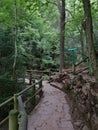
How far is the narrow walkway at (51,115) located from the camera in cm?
536

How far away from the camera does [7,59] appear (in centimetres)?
887

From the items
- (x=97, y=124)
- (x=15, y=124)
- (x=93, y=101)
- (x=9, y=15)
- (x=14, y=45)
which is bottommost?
(x=97, y=124)

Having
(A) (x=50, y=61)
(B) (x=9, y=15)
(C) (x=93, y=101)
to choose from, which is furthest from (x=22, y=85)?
(A) (x=50, y=61)

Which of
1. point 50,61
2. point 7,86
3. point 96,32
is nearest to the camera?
point 7,86

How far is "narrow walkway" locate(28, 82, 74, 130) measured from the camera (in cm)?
536

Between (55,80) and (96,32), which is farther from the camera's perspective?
(96,32)

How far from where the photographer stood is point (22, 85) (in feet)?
30.2

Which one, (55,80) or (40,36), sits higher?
(40,36)

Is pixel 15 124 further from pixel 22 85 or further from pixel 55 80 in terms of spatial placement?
pixel 55 80

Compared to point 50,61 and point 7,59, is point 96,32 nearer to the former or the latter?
point 50,61

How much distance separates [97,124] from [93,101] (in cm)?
69

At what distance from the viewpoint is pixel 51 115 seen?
20.6ft

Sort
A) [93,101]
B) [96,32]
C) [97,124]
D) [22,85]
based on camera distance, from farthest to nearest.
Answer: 1. [96,32]
2. [22,85]
3. [93,101]
4. [97,124]

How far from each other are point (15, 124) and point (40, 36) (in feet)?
63.6
